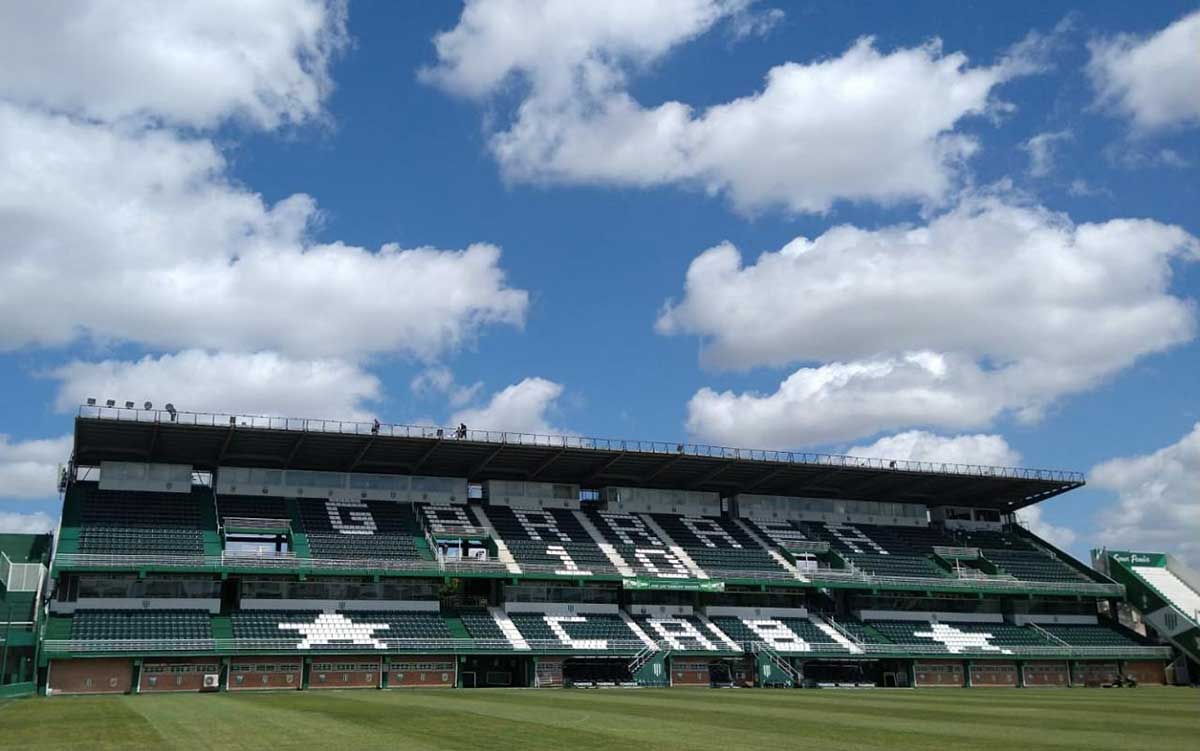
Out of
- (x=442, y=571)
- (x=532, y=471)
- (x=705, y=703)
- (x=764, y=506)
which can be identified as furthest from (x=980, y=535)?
(x=705, y=703)

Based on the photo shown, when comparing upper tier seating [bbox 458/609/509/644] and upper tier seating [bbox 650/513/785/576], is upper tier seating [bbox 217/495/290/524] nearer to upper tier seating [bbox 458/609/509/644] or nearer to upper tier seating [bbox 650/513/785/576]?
upper tier seating [bbox 458/609/509/644]

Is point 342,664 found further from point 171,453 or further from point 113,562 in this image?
point 171,453

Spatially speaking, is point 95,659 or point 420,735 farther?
point 95,659

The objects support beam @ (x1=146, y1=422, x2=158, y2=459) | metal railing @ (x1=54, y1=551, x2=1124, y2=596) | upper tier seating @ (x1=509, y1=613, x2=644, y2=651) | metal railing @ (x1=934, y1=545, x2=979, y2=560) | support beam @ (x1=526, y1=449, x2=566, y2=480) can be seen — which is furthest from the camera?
metal railing @ (x1=934, y1=545, x2=979, y2=560)

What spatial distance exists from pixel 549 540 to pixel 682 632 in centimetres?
1237

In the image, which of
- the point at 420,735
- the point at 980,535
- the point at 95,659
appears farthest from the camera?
the point at 980,535

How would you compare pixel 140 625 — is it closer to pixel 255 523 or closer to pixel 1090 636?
pixel 255 523

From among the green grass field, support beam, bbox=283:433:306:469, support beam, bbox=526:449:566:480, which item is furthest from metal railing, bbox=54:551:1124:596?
the green grass field

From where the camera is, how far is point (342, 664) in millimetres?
60281

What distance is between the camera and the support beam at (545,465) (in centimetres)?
7588

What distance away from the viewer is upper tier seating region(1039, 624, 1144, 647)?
79.0 metres

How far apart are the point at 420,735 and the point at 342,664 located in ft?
118

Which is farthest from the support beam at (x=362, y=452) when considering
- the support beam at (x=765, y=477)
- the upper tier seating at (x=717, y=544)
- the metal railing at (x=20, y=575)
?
the support beam at (x=765, y=477)

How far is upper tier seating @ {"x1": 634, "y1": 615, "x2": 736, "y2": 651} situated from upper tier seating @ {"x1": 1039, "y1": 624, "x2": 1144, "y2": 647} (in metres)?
30.5
